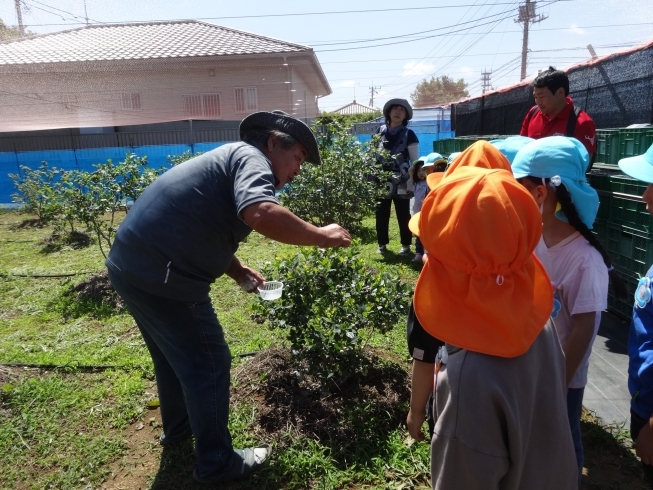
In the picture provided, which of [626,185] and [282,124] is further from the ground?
[282,124]

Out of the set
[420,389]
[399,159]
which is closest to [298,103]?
[399,159]

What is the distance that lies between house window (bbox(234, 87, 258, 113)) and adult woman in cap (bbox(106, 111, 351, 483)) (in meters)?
11.7

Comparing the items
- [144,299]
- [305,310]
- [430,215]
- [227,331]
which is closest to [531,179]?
[430,215]

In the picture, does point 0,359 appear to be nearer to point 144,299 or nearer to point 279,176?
point 144,299

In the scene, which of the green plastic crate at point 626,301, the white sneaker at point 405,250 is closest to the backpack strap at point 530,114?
the green plastic crate at point 626,301

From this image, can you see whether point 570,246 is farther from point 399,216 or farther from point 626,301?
point 399,216

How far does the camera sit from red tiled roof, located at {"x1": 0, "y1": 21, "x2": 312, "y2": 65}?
13.4 m

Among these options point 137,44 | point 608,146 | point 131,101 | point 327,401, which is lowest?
point 327,401

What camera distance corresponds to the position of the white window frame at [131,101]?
12469 mm

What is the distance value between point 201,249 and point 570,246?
1.52 metres

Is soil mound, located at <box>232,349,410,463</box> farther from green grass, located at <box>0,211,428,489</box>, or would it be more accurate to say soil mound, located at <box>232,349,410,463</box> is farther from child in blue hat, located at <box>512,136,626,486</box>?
child in blue hat, located at <box>512,136,626,486</box>

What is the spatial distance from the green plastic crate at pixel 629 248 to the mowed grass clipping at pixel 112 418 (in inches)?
53.7

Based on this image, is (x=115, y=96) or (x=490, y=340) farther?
(x=115, y=96)

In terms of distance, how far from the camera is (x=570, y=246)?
6.09ft
